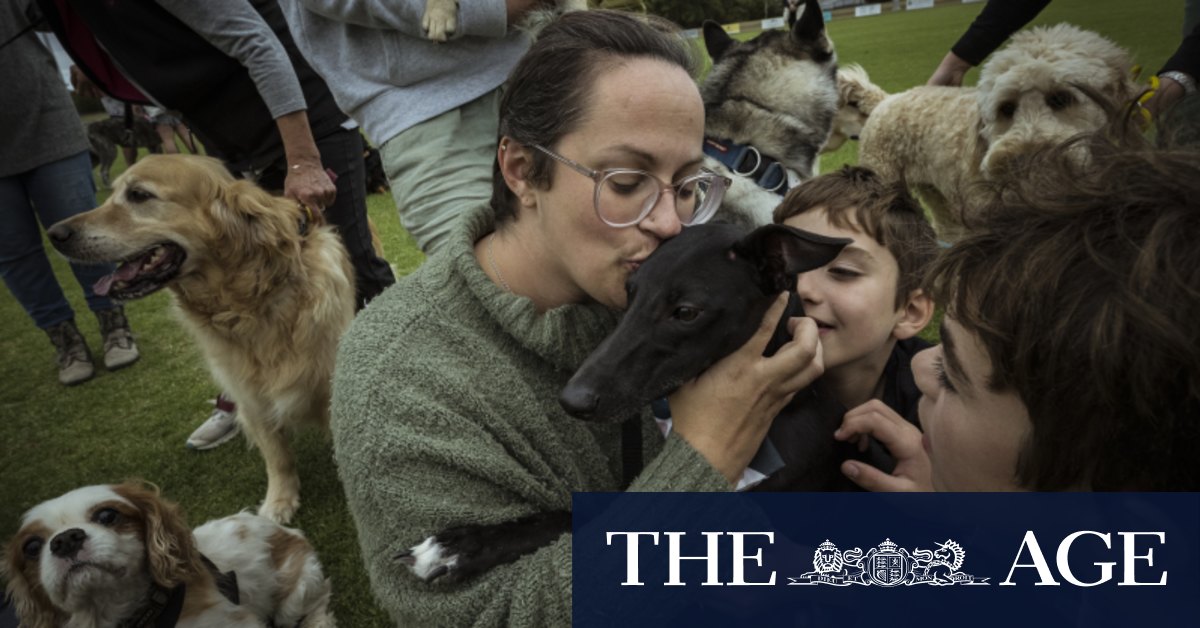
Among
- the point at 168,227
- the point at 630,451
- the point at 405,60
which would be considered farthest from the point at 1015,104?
the point at 168,227

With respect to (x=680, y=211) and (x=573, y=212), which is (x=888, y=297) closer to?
(x=680, y=211)

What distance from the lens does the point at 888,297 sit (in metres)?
2.06

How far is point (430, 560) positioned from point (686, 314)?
69 cm

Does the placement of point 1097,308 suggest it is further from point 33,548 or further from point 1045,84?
point 1045,84

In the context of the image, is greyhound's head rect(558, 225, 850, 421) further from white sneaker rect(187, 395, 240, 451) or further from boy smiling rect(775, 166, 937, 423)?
white sneaker rect(187, 395, 240, 451)

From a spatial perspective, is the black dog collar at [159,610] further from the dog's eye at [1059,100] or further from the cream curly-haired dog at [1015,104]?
the dog's eye at [1059,100]

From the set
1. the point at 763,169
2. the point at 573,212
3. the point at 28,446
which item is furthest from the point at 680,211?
the point at 28,446

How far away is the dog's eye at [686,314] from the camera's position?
4.76 ft

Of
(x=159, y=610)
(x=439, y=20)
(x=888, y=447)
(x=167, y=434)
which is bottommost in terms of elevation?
(x=167, y=434)

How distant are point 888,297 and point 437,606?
1508mm

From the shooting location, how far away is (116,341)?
17.5 ft

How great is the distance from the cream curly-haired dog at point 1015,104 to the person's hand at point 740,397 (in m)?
2.03

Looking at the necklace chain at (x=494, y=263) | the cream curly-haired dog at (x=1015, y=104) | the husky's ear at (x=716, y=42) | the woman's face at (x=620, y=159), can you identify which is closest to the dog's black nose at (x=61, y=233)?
the necklace chain at (x=494, y=263)

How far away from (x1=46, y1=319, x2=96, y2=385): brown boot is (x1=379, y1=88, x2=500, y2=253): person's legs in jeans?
4185 millimetres
